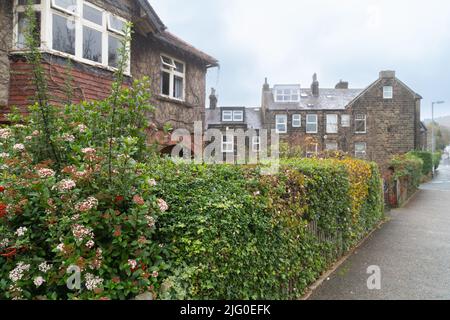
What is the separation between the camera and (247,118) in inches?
1357

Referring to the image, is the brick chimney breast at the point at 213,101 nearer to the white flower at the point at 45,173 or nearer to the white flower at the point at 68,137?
the white flower at the point at 68,137

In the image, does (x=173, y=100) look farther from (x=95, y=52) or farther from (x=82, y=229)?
(x=82, y=229)

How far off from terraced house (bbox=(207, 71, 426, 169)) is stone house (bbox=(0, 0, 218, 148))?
766 inches

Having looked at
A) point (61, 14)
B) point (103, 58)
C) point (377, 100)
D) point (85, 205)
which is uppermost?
point (377, 100)

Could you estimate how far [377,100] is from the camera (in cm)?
3092

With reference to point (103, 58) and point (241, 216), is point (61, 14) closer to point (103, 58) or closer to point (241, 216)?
point (103, 58)

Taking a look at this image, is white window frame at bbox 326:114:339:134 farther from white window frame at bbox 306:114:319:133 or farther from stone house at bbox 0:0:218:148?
stone house at bbox 0:0:218:148

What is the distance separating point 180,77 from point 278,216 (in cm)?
931

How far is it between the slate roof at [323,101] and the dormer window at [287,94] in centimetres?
54

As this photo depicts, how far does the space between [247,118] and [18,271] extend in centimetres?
3270

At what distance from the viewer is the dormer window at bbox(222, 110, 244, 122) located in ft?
110
